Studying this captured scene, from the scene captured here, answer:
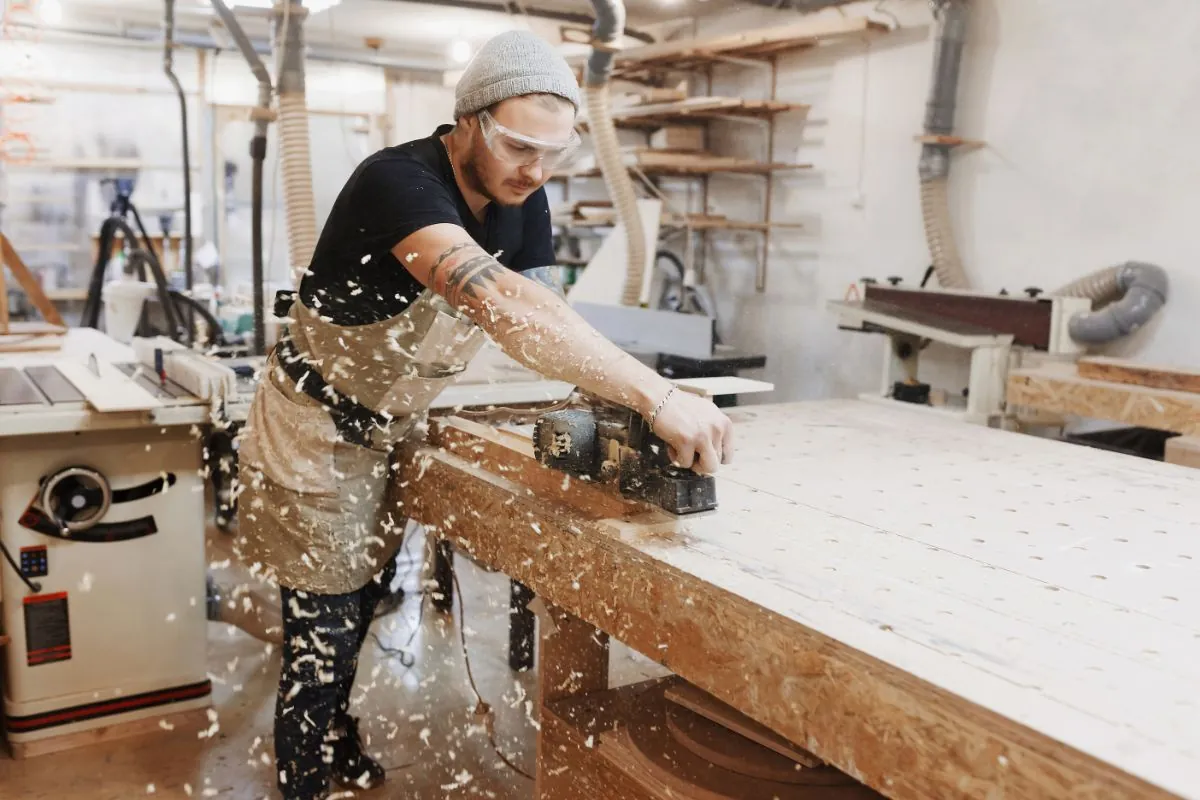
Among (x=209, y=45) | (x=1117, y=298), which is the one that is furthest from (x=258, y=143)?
(x=209, y=45)

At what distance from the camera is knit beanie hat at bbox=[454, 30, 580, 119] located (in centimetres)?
155

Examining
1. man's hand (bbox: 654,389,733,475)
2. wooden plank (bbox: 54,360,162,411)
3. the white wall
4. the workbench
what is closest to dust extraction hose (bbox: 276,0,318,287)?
wooden plank (bbox: 54,360,162,411)

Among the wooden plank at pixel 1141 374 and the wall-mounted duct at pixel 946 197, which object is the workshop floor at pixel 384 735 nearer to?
the wooden plank at pixel 1141 374

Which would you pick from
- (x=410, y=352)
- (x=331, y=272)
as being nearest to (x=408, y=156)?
(x=331, y=272)

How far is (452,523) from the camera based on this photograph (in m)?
1.68

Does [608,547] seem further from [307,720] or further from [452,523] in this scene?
[307,720]

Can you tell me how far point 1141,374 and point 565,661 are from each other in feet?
5.59

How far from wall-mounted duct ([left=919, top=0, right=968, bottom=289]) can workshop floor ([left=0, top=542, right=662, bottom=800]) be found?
210 centimetres

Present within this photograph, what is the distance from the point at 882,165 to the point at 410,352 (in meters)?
3.17

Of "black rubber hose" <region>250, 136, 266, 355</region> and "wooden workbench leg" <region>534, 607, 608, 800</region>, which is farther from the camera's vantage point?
"black rubber hose" <region>250, 136, 266, 355</region>

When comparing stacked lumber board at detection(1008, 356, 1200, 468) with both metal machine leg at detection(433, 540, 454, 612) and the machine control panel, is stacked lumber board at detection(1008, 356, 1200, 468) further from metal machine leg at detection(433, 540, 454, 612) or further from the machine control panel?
the machine control panel

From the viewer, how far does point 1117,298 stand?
11.0ft

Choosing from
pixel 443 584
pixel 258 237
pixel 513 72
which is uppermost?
pixel 513 72

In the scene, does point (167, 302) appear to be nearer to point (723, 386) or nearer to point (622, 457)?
point (723, 386)
